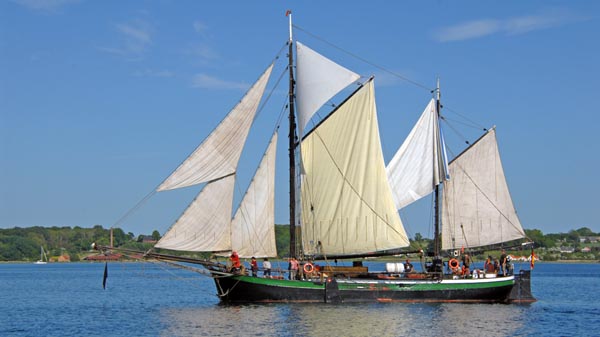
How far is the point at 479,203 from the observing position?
222 ft

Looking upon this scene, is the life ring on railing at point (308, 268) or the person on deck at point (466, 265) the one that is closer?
the life ring on railing at point (308, 268)

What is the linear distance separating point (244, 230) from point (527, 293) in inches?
864

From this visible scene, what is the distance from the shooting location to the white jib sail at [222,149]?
52750 mm

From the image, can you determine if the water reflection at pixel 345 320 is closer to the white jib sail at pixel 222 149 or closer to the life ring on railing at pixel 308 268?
the life ring on railing at pixel 308 268

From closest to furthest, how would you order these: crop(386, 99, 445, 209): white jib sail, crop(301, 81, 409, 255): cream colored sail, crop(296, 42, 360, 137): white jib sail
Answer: crop(296, 42, 360, 137): white jib sail, crop(301, 81, 409, 255): cream colored sail, crop(386, 99, 445, 209): white jib sail

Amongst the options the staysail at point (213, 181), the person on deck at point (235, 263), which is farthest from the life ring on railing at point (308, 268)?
the staysail at point (213, 181)

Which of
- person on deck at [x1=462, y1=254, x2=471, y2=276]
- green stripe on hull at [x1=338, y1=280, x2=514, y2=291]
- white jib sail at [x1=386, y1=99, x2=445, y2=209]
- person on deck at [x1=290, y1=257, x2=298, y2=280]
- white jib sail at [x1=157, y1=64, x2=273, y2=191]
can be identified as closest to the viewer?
white jib sail at [x1=157, y1=64, x2=273, y2=191]

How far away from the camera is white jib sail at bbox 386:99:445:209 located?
6450 cm

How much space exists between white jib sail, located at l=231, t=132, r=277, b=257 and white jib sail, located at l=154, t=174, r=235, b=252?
877 mm

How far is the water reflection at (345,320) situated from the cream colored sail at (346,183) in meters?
4.84

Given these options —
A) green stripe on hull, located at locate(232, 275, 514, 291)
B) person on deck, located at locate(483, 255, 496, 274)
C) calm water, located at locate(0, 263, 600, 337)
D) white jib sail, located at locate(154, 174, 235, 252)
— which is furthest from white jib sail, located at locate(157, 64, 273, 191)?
person on deck, located at locate(483, 255, 496, 274)

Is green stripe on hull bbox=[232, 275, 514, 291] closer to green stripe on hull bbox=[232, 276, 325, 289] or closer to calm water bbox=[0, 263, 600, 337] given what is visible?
green stripe on hull bbox=[232, 276, 325, 289]

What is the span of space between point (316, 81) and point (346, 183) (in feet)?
22.1

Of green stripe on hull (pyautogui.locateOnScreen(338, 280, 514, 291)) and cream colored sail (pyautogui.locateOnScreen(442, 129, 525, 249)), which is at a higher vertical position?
cream colored sail (pyautogui.locateOnScreen(442, 129, 525, 249))
